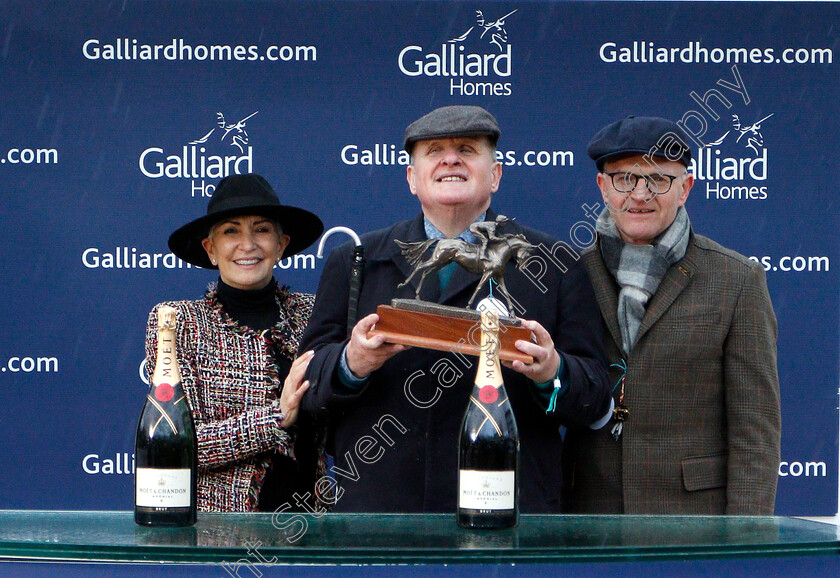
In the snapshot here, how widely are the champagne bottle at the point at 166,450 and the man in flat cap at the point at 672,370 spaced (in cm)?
112

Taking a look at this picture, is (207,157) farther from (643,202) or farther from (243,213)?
(643,202)

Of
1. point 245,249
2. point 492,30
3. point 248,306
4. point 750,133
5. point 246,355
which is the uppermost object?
point 492,30

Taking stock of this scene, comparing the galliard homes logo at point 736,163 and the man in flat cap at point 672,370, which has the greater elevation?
the galliard homes logo at point 736,163

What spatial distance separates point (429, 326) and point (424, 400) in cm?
34

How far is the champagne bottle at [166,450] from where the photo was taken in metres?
1.81

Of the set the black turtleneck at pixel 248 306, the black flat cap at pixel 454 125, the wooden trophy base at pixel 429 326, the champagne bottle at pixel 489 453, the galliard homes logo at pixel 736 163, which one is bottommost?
the champagne bottle at pixel 489 453

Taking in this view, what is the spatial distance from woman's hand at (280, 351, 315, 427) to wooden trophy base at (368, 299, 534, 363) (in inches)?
14.4

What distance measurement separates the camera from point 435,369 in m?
2.40

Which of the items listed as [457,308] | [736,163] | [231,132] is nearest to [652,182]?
[457,308]

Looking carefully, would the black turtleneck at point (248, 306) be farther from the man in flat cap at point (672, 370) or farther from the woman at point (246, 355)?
the man in flat cap at point (672, 370)

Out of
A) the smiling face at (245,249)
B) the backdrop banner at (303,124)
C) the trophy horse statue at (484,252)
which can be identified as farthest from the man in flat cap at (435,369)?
the backdrop banner at (303,124)

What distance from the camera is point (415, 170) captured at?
2.39 meters

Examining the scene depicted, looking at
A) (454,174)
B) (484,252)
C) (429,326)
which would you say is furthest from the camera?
(454,174)

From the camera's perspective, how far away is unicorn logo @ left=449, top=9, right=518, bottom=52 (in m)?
3.71
